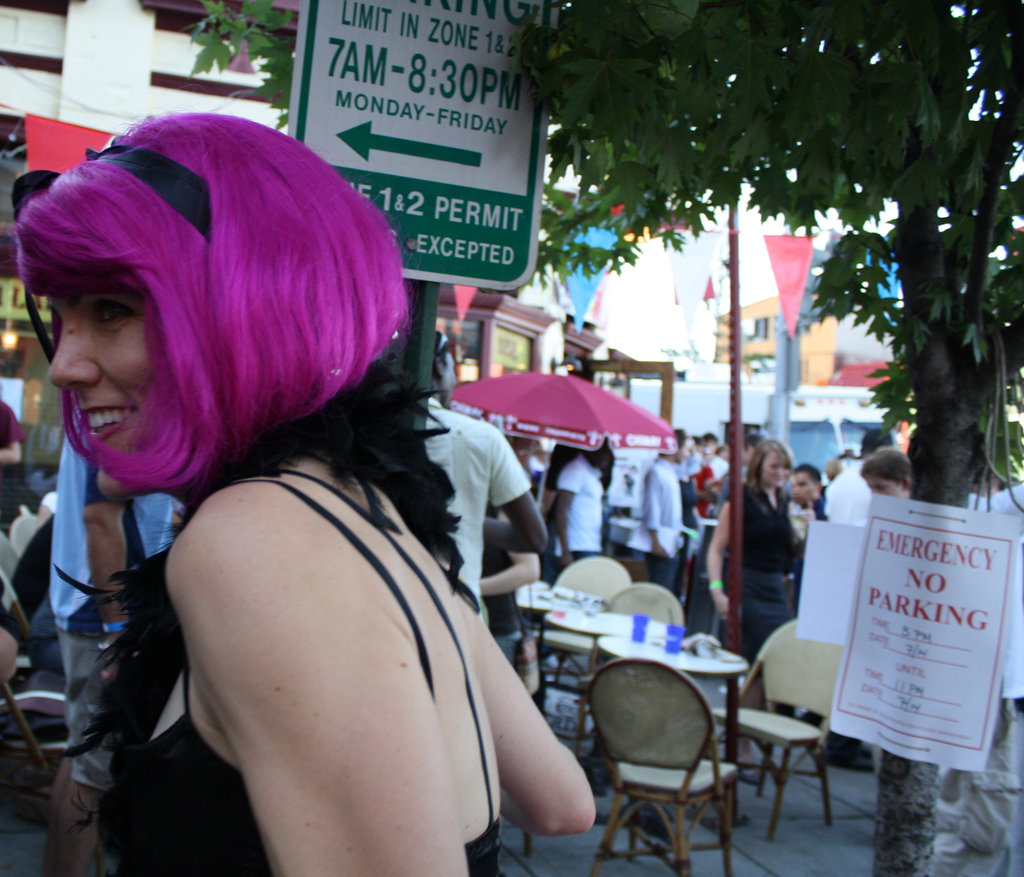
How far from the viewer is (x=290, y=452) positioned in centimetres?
90

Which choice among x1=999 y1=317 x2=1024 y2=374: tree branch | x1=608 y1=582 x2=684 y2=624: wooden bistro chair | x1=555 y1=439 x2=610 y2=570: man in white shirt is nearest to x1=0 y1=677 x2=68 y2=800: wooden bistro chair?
x1=608 y1=582 x2=684 y2=624: wooden bistro chair

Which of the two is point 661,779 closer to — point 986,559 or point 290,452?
point 986,559

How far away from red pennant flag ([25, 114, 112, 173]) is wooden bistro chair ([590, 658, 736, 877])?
4.04m

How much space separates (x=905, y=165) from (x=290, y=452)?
2.32m

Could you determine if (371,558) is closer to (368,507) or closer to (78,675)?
(368,507)

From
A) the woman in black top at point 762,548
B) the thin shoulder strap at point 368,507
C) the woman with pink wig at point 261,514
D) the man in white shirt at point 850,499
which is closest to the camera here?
the woman with pink wig at point 261,514

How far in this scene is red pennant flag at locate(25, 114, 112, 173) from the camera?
4.97 m

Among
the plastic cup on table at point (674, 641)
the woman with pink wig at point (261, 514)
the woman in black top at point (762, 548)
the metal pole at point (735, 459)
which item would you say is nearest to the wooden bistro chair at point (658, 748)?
the plastic cup on table at point (674, 641)

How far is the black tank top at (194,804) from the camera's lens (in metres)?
0.80

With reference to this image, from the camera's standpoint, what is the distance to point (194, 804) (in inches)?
32.0

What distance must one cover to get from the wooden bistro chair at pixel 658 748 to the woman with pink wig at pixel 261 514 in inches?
124

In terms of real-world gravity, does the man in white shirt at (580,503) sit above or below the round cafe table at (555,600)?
above

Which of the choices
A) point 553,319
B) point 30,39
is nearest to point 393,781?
point 30,39

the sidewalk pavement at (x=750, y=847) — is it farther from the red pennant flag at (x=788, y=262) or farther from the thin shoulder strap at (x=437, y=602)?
the red pennant flag at (x=788, y=262)
